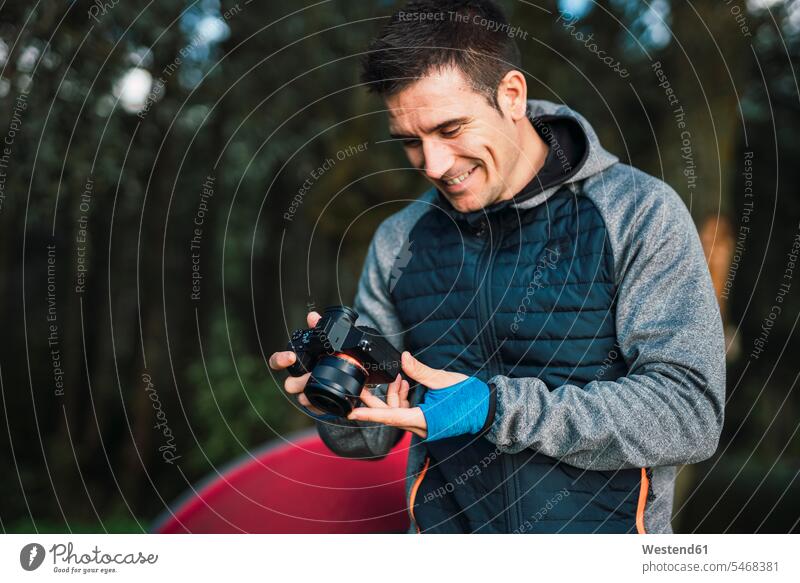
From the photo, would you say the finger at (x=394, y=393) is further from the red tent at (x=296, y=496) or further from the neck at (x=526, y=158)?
the red tent at (x=296, y=496)

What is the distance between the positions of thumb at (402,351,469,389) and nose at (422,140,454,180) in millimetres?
645

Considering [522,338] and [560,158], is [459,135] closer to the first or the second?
[560,158]

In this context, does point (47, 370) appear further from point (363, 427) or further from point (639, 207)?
point (639, 207)

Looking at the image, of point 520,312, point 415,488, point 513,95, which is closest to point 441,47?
point 513,95

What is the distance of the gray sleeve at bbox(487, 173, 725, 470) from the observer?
2.05m

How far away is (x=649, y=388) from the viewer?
2.05 m

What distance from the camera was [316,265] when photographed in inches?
333

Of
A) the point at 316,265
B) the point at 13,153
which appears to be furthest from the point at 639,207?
the point at 316,265

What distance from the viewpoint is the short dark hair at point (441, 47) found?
242cm

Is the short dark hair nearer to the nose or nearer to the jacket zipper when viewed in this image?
the nose

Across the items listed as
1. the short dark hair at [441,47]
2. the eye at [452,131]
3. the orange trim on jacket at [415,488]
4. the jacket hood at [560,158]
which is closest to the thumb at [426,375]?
the orange trim on jacket at [415,488]

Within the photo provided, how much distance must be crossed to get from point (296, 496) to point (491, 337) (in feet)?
5.12

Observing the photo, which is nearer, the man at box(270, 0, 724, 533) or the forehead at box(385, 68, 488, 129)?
the man at box(270, 0, 724, 533)
